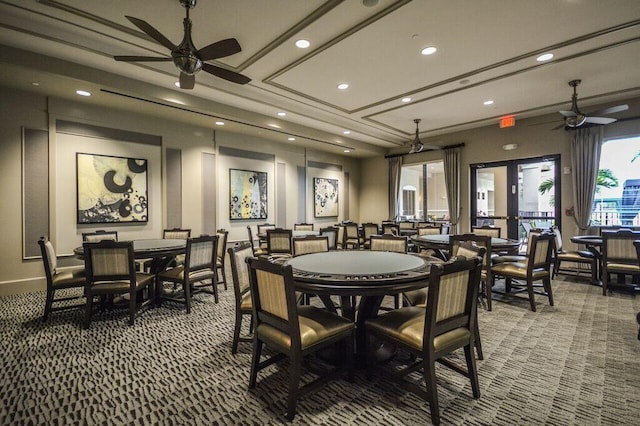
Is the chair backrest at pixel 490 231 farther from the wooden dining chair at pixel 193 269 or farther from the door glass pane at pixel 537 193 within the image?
the wooden dining chair at pixel 193 269

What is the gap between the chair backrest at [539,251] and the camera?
3.64 metres

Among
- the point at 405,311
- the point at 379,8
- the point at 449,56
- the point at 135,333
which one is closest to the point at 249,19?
the point at 379,8

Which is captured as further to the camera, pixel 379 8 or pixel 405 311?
pixel 379 8

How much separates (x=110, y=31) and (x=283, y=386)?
13.5ft

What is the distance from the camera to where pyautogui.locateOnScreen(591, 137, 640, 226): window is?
5.65 m

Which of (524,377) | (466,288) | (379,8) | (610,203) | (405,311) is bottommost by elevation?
(524,377)

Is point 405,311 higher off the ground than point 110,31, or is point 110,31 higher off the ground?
point 110,31

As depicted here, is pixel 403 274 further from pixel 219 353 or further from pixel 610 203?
pixel 610 203

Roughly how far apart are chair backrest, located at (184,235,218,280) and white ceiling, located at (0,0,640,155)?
242 centimetres

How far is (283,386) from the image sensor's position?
6.88 feet

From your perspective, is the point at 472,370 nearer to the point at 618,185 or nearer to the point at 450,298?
the point at 450,298

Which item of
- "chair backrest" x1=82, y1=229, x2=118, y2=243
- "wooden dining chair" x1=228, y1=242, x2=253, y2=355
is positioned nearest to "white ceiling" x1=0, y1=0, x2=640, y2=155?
"chair backrest" x1=82, y1=229, x2=118, y2=243

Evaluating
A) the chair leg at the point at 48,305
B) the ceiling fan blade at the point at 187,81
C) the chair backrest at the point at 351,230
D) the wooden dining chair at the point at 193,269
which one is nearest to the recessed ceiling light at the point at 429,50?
the ceiling fan blade at the point at 187,81

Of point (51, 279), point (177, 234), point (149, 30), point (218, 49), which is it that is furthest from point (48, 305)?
point (218, 49)
